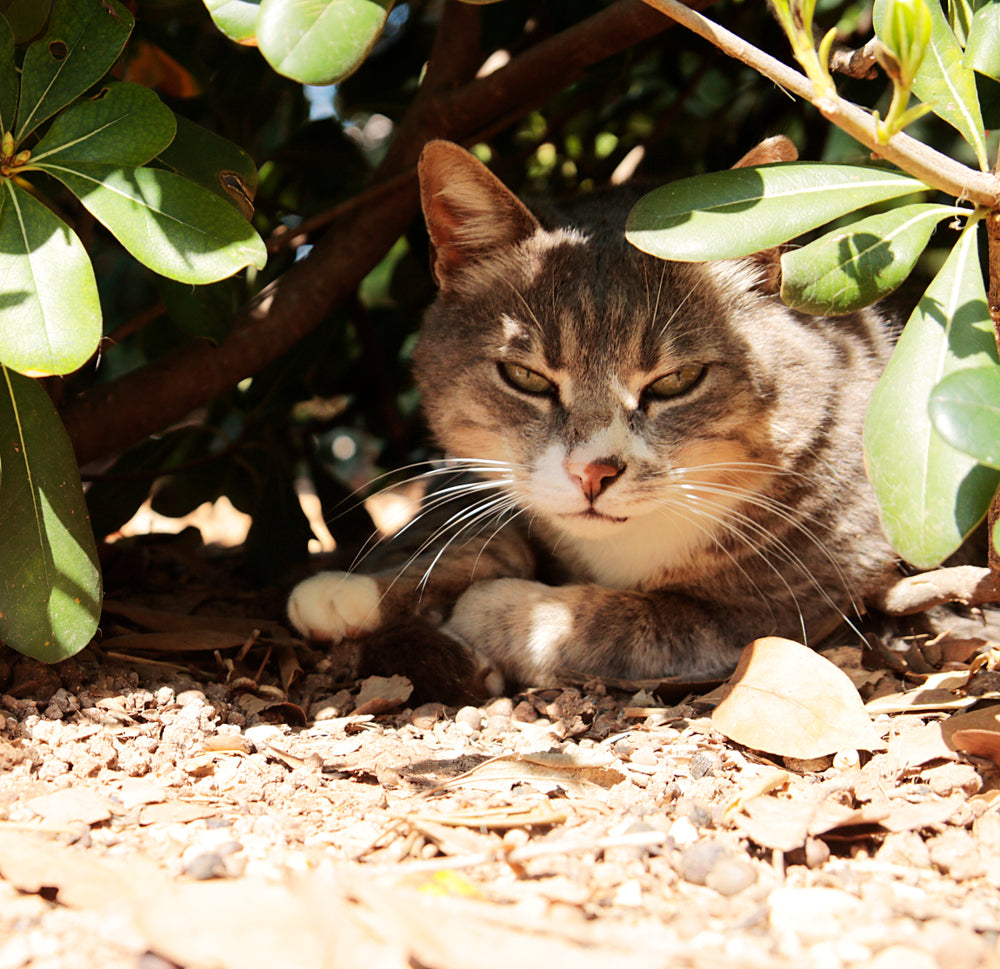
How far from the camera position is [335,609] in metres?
2.55

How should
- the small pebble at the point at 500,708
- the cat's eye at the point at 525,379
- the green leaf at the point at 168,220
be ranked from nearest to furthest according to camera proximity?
Answer: 1. the green leaf at the point at 168,220
2. the small pebble at the point at 500,708
3. the cat's eye at the point at 525,379

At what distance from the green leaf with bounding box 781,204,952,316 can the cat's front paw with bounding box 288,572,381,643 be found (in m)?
1.38

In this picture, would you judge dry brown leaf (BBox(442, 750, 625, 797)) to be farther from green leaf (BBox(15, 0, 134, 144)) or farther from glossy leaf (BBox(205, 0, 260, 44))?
green leaf (BBox(15, 0, 134, 144))

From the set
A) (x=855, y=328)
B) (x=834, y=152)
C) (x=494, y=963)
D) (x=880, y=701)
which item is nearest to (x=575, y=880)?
(x=494, y=963)

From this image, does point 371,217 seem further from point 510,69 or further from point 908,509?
point 908,509

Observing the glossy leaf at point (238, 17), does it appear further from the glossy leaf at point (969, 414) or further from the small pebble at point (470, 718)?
the small pebble at point (470, 718)

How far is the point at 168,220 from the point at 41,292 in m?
0.26

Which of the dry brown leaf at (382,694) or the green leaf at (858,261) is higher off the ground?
the green leaf at (858,261)

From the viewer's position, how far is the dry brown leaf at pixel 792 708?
1.87 m

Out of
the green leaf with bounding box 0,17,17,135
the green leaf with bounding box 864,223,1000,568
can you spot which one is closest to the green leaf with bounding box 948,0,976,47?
the green leaf with bounding box 864,223,1000,568

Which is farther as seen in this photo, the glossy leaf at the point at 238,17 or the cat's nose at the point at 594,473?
the cat's nose at the point at 594,473

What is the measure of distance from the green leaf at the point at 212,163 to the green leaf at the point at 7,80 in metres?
0.28

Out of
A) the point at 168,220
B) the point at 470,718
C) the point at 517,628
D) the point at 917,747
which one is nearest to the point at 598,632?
the point at 517,628

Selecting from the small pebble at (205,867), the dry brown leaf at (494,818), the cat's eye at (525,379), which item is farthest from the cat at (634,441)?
the small pebble at (205,867)
